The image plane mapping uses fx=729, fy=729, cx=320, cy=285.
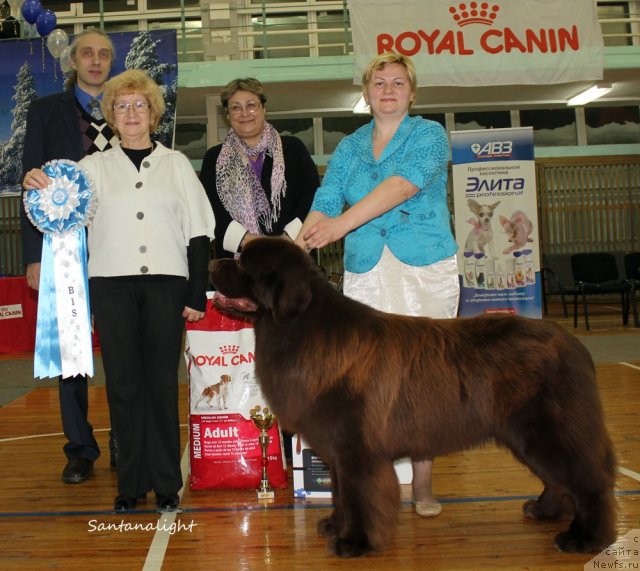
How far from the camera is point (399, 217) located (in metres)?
3.37

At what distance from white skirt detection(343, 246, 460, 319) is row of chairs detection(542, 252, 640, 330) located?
28.7ft

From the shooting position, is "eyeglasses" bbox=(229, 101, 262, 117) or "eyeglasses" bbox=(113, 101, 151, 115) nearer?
"eyeglasses" bbox=(113, 101, 151, 115)

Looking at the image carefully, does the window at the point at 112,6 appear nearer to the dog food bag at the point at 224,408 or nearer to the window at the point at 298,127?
the window at the point at 298,127

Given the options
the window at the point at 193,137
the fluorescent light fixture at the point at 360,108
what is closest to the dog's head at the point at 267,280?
the fluorescent light fixture at the point at 360,108

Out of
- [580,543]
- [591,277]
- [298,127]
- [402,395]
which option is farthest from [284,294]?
[298,127]

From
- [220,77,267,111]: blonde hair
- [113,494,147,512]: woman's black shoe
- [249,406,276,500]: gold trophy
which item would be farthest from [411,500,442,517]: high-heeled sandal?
[220,77,267,111]: blonde hair

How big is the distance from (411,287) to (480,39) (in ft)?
30.0

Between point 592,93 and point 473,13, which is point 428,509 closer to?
point 473,13

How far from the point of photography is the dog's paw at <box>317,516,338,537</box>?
10.1ft

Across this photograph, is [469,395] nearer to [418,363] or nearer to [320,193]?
[418,363]

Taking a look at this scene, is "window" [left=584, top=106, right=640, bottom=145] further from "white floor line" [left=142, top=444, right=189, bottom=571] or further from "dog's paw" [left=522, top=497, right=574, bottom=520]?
"white floor line" [left=142, top=444, right=189, bottom=571]

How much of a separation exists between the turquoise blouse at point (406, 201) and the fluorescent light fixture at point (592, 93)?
11976mm

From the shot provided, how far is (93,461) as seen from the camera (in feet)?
14.3

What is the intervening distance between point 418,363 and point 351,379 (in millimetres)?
267
